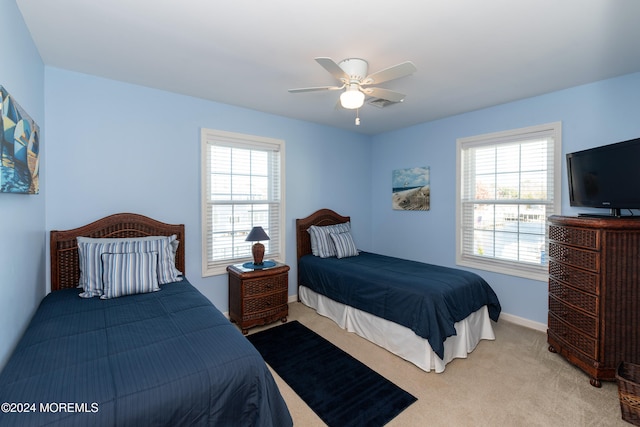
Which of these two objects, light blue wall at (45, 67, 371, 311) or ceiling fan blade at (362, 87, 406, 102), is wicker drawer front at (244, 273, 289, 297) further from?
ceiling fan blade at (362, 87, 406, 102)

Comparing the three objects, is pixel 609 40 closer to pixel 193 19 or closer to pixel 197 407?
pixel 193 19

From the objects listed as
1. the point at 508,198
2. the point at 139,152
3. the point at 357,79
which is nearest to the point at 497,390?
the point at 508,198

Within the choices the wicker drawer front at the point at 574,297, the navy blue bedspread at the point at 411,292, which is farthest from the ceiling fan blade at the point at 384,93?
the wicker drawer front at the point at 574,297

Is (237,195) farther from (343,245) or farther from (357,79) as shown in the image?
(357,79)

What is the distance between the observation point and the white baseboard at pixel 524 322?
3154 mm

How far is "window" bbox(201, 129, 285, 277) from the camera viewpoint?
339 centimetres

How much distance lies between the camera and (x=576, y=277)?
7.88 ft

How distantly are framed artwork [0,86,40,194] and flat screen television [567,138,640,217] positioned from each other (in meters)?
4.03

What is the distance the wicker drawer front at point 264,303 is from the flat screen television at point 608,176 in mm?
3128

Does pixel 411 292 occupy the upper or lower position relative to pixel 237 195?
lower

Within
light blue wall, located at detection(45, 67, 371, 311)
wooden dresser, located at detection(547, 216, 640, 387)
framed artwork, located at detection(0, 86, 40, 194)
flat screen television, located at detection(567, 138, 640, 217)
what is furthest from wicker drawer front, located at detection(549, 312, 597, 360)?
framed artwork, located at detection(0, 86, 40, 194)

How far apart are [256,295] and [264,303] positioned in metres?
0.14

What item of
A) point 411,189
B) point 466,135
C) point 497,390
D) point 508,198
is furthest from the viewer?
point 411,189

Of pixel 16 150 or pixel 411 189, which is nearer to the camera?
pixel 16 150
